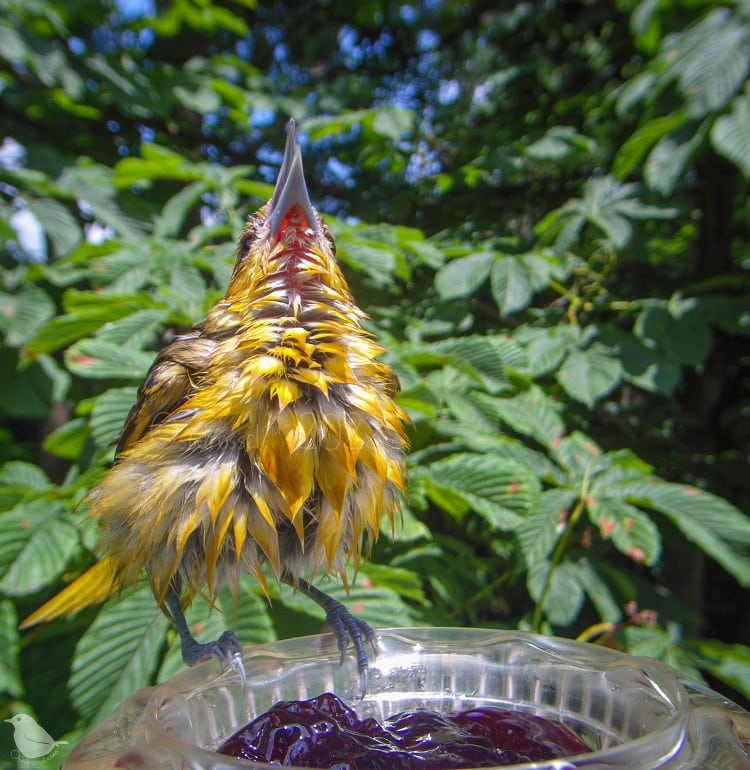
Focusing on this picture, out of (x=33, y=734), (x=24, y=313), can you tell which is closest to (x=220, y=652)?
(x=33, y=734)

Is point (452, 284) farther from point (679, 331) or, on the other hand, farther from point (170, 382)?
point (170, 382)

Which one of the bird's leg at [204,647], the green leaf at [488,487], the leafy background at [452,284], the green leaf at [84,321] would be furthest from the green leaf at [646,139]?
the bird's leg at [204,647]

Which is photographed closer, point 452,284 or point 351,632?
point 351,632

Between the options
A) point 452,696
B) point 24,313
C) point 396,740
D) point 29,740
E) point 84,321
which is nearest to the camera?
point 29,740

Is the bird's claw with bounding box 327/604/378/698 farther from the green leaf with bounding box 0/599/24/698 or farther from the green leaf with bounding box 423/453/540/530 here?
the green leaf with bounding box 0/599/24/698

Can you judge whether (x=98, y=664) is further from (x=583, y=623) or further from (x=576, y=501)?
(x=583, y=623)

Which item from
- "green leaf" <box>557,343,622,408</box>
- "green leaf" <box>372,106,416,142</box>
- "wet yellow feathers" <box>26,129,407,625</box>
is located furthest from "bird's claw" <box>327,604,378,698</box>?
"green leaf" <box>372,106,416,142</box>

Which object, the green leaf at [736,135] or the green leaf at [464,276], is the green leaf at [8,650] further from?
the green leaf at [736,135]

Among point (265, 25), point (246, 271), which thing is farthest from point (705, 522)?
point (265, 25)

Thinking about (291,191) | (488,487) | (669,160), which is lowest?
(488,487)
